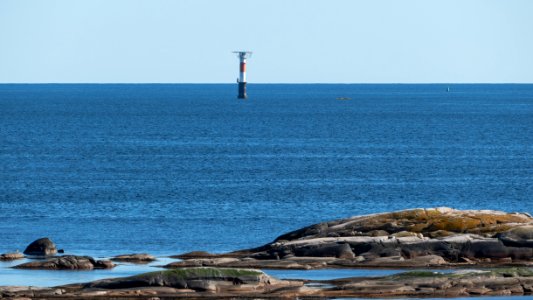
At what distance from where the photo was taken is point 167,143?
142 m

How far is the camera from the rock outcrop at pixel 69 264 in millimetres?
47688

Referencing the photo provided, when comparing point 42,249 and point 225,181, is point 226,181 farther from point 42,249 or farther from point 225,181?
point 42,249

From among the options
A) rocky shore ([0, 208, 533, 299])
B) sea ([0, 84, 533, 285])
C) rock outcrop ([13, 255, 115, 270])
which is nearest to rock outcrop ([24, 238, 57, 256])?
rocky shore ([0, 208, 533, 299])

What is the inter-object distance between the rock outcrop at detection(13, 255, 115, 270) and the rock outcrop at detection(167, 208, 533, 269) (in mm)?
2577

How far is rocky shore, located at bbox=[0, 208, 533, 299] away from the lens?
1608 inches

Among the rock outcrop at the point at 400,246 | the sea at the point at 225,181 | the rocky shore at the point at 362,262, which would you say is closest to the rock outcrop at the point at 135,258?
the rocky shore at the point at 362,262

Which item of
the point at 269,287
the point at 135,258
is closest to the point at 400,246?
the point at 269,287

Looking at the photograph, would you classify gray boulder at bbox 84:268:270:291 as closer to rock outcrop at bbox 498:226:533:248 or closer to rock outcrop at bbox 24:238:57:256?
rock outcrop at bbox 24:238:57:256

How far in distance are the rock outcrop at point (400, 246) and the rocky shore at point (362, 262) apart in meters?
0.04

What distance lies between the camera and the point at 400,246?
4966 cm

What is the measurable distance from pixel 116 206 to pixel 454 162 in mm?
45998

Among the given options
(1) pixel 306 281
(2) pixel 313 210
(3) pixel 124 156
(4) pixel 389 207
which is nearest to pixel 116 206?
(2) pixel 313 210

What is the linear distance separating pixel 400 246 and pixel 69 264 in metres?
12.9

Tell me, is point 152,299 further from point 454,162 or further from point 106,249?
point 454,162
